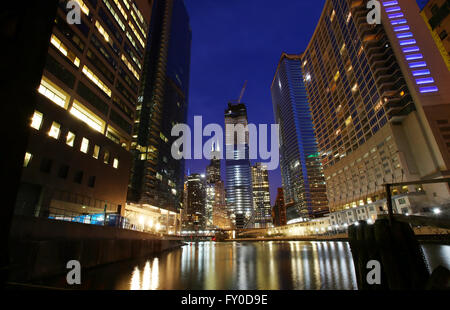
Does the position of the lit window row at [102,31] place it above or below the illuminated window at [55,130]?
above

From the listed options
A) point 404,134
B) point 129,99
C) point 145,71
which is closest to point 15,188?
point 129,99

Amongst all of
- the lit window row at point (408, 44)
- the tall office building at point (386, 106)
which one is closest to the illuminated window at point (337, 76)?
the tall office building at point (386, 106)

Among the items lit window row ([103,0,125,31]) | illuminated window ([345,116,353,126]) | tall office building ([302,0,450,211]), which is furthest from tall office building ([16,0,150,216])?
illuminated window ([345,116,353,126])

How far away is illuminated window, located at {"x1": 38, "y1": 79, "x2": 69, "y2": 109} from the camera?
31070mm

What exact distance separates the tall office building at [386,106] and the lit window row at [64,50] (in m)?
88.5

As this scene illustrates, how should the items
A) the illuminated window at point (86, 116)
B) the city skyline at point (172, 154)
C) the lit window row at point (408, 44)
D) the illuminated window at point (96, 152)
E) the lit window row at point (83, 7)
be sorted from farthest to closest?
1. the lit window row at point (408, 44)
2. the lit window row at point (83, 7)
3. the illuminated window at point (96, 152)
4. the illuminated window at point (86, 116)
5. the city skyline at point (172, 154)

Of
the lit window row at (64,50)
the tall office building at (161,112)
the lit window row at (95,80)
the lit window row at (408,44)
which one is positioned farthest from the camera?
the tall office building at (161,112)

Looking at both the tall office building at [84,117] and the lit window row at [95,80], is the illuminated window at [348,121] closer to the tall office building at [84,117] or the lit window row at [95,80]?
the tall office building at [84,117]

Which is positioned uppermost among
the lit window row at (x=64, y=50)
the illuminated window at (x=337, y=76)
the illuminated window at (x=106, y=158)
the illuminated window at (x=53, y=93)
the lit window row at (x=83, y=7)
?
the illuminated window at (x=337, y=76)

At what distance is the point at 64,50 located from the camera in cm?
3538

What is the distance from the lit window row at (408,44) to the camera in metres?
70.8

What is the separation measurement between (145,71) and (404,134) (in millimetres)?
108081

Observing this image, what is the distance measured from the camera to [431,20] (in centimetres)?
3069
